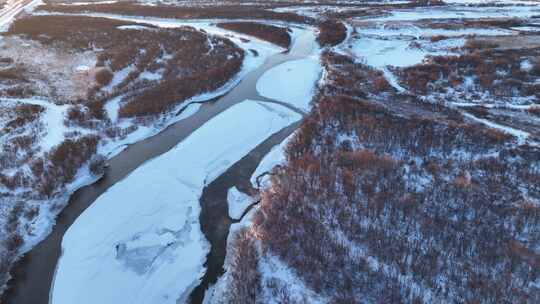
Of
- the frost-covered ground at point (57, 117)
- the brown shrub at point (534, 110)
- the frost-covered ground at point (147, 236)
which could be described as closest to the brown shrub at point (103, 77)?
the frost-covered ground at point (57, 117)

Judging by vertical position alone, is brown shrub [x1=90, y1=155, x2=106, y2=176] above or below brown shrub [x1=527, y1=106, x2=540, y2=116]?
below

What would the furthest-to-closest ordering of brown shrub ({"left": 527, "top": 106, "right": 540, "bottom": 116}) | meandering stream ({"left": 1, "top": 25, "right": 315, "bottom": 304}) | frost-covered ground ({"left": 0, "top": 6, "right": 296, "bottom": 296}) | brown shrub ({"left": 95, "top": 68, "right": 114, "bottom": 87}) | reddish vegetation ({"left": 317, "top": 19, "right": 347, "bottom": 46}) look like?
reddish vegetation ({"left": 317, "top": 19, "right": 347, "bottom": 46}) → brown shrub ({"left": 95, "top": 68, "right": 114, "bottom": 87}) → brown shrub ({"left": 527, "top": 106, "right": 540, "bottom": 116}) → frost-covered ground ({"left": 0, "top": 6, "right": 296, "bottom": 296}) → meandering stream ({"left": 1, "top": 25, "right": 315, "bottom": 304})

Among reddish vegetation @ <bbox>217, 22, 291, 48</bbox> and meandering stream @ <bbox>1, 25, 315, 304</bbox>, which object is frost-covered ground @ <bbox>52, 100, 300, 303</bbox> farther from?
reddish vegetation @ <bbox>217, 22, 291, 48</bbox>

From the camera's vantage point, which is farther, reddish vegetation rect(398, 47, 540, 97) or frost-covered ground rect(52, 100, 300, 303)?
reddish vegetation rect(398, 47, 540, 97)

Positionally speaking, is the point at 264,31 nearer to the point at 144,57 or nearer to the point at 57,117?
the point at 144,57

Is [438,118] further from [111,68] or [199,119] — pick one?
[111,68]

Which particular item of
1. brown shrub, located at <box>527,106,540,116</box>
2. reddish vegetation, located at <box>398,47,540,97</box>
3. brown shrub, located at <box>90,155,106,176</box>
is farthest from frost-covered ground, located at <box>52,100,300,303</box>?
brown shrub, located at <box>527,106,540,116</box>

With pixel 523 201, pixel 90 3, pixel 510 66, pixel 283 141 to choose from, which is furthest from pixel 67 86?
pixel 90 3
